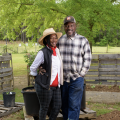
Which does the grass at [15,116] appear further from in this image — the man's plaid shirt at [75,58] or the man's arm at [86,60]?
the man's arm at [86,60]

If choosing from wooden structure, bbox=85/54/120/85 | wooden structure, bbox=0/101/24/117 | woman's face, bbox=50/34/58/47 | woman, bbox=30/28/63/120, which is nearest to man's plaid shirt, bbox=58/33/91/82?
woman, bbox=30/28/63/120

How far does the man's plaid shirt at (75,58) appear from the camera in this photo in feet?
10.9

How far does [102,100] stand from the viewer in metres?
5.91

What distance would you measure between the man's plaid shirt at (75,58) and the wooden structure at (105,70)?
3.56 m

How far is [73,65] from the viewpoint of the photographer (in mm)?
3336

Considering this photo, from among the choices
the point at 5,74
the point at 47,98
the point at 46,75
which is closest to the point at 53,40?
the point at 46,75

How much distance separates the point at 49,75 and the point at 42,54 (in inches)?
14.0

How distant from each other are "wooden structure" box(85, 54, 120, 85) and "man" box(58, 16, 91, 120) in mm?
3548

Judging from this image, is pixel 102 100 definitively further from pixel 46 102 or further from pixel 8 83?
pixel 8 83

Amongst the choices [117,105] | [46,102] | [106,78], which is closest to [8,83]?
[106,78]

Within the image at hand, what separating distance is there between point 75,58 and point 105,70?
3.73 metres

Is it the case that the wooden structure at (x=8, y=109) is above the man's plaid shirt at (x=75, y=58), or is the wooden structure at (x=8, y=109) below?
below

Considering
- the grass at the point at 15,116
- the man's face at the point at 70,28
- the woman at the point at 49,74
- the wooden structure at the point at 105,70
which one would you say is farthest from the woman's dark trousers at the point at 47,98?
the wooden structure at the point at 105,70

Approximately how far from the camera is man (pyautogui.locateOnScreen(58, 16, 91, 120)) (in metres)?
3.30
